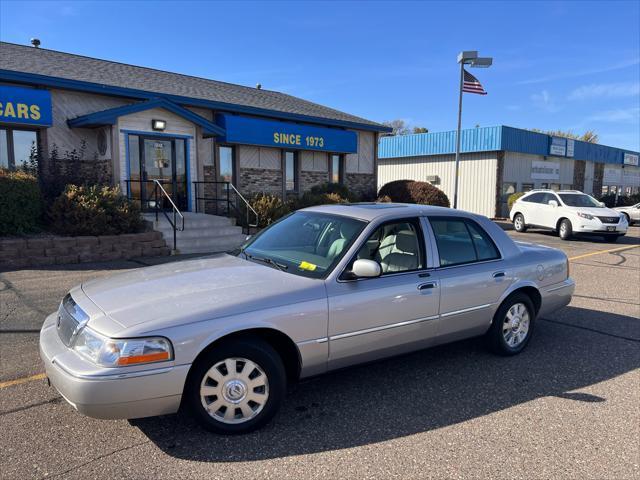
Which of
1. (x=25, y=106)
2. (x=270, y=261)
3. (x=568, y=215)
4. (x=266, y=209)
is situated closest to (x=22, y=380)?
(x=270, y=261)

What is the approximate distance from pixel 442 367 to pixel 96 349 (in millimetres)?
A: 2954

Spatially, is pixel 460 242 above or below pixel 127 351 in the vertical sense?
above

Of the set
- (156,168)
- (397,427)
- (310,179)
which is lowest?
(397,427)

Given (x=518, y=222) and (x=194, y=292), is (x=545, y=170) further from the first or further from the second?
(x=194, y=292)

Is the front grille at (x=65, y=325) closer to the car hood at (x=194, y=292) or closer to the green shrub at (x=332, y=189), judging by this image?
the car hood at (x=194, y=292)

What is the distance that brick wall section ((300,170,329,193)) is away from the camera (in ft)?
59.7

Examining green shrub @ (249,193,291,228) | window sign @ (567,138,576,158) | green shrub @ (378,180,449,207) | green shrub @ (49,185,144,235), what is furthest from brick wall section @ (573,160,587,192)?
green shrub @ (49,185,144,235)

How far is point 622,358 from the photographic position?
15.7 feet

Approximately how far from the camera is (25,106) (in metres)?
11.5

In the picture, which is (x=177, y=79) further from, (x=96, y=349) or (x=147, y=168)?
(x=96, y=349)

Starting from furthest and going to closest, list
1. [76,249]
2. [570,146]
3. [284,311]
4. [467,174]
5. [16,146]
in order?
1. [570,146]
2. [467,174]
3. [16,146]
4. [76,249]
5. [284,311]

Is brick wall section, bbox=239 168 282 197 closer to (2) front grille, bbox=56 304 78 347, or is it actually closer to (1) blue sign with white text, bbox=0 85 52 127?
(1) blue sign with white text, bbox=0 85 52 127

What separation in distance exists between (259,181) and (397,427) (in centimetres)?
1403

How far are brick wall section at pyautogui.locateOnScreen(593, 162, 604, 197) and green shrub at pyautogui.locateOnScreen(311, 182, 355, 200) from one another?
25.3 meters
